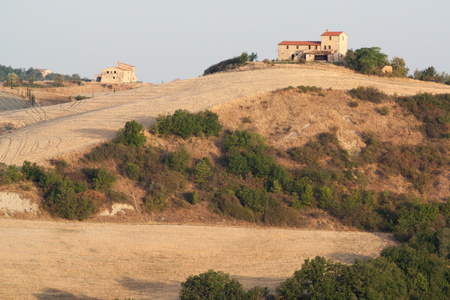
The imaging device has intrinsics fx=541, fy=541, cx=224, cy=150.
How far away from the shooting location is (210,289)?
17.4 metres

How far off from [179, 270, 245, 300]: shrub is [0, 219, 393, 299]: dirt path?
2.04 meters

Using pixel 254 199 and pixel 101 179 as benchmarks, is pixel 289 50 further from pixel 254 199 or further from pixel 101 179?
pixel 101 179

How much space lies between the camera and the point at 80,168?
30000 millimetres

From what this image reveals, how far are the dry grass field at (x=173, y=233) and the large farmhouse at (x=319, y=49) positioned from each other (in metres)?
8.18

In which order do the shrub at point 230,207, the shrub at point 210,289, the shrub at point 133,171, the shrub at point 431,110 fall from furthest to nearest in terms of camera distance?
the shrub at point 431,110
the shrub at point 133,171
the shrub at point 230,207
the shrub at point 210,289

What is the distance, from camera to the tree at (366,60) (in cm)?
5041

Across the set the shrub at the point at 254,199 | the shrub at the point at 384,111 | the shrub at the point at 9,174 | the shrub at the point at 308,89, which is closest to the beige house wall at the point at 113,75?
the shrub at the point at 308,89

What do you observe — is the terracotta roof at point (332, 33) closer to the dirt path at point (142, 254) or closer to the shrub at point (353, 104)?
the shrub at point (353, 104)

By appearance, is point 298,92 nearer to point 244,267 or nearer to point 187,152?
point 187,152

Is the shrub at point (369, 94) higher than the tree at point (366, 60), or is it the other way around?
the tree at point (366, 60)

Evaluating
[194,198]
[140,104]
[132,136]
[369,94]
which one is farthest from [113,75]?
[194,198]

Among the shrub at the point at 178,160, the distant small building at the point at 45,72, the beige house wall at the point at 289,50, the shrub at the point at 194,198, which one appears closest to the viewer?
the shrub at the point at 194,198

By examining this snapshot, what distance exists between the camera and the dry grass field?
2097cm

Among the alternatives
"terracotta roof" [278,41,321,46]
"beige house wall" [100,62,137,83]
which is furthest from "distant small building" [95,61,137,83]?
"terracotta roof" [278,41,321,46]
